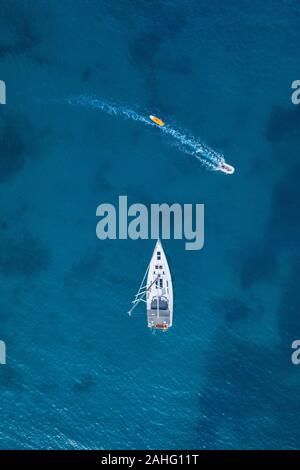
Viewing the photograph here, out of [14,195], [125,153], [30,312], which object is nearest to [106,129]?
Answer: [125,153]

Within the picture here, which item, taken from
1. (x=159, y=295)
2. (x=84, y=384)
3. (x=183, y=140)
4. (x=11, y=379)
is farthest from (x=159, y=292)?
(x=11, y=379)

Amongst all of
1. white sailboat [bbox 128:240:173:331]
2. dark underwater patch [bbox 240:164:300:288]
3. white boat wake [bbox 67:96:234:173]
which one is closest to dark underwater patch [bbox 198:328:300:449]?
white sailboat [bbox 128:240:173:331]

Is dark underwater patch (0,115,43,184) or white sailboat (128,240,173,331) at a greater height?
dark underwater patch (0,115,43,184)

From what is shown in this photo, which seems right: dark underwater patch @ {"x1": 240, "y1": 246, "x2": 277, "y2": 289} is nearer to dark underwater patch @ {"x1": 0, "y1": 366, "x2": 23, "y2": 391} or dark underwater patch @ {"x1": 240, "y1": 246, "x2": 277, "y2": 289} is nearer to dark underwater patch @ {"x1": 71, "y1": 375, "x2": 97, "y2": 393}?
dark underwater patch @ {"x1": 71, "y1": 375, "x2": 97, "y2": 393}

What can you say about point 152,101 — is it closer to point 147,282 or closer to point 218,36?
point 218,36

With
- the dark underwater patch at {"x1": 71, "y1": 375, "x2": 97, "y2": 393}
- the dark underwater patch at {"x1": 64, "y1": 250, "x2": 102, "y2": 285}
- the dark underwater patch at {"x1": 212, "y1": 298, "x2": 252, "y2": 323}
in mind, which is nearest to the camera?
the dark underwater patch at {"x1": 212, "y1": 298, "x2": 252, "y2": 323}

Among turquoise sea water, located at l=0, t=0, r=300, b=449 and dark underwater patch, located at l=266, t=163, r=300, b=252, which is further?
dark underwater patch, located at l=266, t=163, r=300, b=252
